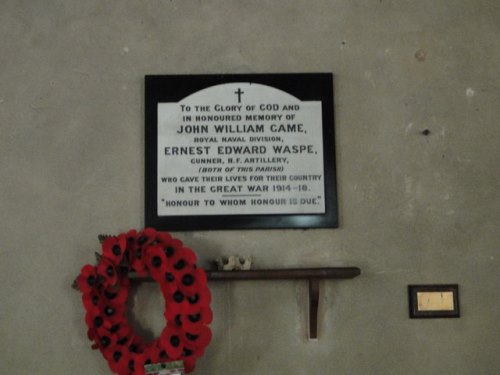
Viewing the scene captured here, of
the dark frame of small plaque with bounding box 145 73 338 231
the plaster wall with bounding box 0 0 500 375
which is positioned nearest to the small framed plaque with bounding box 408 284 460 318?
the plaster wall with bounding box 0 0 500 375

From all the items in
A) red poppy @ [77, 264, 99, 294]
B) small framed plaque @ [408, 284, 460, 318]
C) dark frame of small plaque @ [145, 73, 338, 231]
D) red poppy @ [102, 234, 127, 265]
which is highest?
dark frame of small plaque @ [145, 73, 338, 231]

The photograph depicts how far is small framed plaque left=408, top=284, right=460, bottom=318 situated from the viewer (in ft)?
5.65

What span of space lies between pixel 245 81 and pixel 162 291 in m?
0.74

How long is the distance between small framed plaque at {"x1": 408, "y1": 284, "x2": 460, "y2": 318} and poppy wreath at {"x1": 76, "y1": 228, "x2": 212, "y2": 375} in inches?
26.1

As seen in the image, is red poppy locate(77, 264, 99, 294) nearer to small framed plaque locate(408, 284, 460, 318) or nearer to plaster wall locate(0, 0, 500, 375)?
plaster wall locate(0, 0, 500, 375)

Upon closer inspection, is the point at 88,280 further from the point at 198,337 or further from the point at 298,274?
the point at 298,274

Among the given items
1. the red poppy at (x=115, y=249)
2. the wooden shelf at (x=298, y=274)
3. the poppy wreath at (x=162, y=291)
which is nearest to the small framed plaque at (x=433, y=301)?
the wooden shelf at (x=298, y=274)

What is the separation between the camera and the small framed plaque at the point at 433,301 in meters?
1.72

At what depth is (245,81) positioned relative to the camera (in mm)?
1817

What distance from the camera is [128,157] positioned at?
5.89 ft

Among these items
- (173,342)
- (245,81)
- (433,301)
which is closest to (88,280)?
(173,342)

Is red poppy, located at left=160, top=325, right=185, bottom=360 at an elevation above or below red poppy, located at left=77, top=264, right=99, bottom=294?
below

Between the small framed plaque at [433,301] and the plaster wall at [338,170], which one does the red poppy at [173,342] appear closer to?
the plaster wall at [338,170]

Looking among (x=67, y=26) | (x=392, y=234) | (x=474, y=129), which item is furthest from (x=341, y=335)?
(x=67, y=26)
